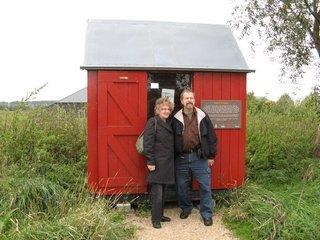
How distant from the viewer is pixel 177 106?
736 centimetres

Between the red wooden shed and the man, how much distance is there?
1.83ft

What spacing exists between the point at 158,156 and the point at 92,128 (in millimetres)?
1220

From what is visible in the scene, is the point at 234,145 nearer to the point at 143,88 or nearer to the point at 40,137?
the point at 143,88

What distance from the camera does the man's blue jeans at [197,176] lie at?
20.4 feet

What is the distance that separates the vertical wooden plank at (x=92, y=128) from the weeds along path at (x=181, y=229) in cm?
88

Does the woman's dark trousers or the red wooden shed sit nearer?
the woman's dark trousers

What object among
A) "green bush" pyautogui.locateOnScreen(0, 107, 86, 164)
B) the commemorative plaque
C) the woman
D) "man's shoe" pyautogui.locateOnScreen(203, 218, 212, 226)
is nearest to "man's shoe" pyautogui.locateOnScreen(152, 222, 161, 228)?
the woman

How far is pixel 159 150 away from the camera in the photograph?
605 centimetres

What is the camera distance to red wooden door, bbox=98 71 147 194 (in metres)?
6.42

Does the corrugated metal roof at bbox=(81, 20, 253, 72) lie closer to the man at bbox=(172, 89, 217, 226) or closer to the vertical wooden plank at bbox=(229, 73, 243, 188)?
the vertical wooden plank at bbox=(229, 73, 243, 188)

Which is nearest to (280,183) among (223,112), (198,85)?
(223,112)

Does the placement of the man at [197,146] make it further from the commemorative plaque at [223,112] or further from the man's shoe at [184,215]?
the commemorative plaque at [223,112]

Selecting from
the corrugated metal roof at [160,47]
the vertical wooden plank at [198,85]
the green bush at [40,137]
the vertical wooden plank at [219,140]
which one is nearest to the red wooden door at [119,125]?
the corrugated metal roof at [160,47]

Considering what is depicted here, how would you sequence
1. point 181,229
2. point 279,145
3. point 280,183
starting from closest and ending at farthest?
point 181,229
point 280,183
point 279,145
